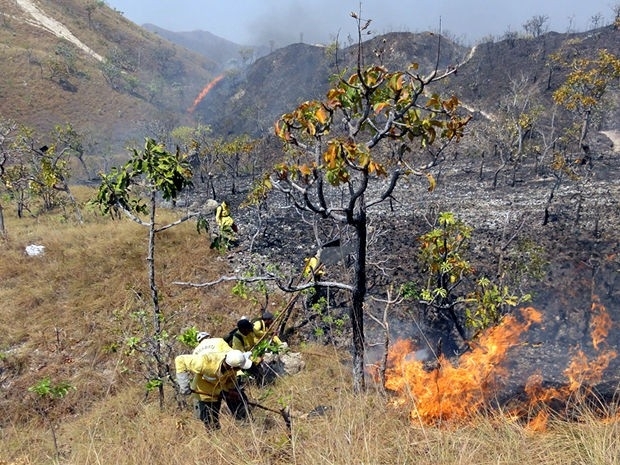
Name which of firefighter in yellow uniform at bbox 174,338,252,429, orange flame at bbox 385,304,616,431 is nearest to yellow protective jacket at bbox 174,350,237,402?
firefighter in yellow uniform at bbox 174,338,252,429

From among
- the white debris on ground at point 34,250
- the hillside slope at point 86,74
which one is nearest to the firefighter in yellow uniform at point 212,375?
the white debris on ground at point 34,250

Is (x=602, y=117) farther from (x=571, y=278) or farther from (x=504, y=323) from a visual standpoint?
(x=504, y=323)

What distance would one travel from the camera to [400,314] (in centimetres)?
848

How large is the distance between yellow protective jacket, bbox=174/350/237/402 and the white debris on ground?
8.71m

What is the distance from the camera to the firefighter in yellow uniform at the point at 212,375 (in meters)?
4.18

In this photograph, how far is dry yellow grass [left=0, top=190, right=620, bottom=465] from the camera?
8.02 ft

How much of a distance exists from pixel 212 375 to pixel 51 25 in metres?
77.5

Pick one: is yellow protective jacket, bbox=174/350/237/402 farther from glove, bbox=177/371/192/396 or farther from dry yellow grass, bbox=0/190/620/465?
dry yellow grass, bbox=0/190/620/465

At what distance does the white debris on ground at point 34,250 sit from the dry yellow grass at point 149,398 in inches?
8.4

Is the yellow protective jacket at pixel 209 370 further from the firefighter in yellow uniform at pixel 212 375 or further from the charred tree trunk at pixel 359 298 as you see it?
the charred tree trunk at pixel 359 298

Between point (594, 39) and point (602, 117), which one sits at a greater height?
point (594, 39)

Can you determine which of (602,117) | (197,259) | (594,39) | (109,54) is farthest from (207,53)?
(197,259)

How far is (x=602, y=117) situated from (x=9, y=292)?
102 ft

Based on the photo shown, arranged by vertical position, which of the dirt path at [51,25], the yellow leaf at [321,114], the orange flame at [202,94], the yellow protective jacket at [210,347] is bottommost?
the yellow protective jacket at [210,347]
